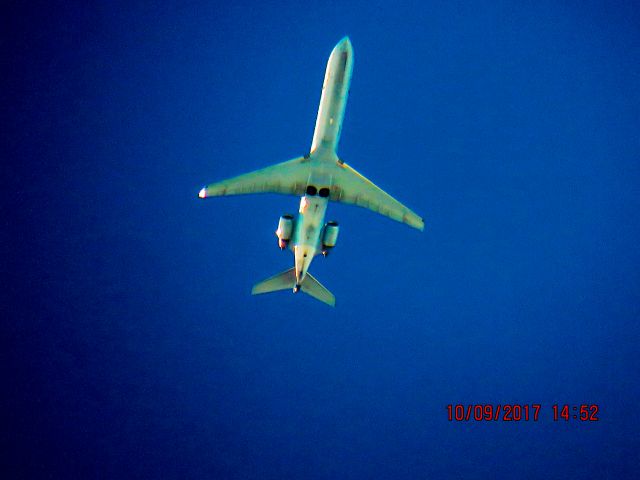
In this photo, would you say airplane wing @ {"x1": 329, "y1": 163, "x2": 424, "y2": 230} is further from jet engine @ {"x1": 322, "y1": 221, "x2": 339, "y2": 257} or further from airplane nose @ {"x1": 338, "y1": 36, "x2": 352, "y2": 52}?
airplane nose @ {"x1": 338, "y1": 36, "x2": 352, "y2": 52}

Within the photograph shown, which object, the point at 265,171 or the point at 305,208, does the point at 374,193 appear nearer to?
the point at 305,208

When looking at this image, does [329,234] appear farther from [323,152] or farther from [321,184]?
[323,152]

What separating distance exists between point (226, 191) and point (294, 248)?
5382mm

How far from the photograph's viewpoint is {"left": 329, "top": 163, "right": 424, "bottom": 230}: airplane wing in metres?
Answer: 30.6

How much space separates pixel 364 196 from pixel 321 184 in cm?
289

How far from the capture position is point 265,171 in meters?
30.5

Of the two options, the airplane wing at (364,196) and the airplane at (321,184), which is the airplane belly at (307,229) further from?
the airplane wing at (364,196)

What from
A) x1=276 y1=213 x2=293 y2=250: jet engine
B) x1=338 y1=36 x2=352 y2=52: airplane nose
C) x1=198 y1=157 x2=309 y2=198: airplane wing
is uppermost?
x1=338 y1=36 x2=352 y2=52: airplane nose

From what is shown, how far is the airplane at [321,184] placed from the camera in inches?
1168

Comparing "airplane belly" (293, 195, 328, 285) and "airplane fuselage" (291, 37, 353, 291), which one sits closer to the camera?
"airplane fuselage" (291, 37, 353, 291)

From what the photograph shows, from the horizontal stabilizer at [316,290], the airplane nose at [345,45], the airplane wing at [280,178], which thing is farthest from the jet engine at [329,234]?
the airplane nose at [345,45]

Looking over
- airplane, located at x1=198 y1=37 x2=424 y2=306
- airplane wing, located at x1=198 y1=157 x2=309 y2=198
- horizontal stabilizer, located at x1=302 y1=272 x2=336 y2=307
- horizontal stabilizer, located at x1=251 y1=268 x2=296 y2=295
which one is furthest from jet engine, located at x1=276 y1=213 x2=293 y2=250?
horizontal stabilizer, located at x1=302 y1=272 x2=336 y2=307

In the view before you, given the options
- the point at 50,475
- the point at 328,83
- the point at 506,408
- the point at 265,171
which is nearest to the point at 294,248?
the point at 265,171

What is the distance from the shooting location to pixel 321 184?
3012 cm
